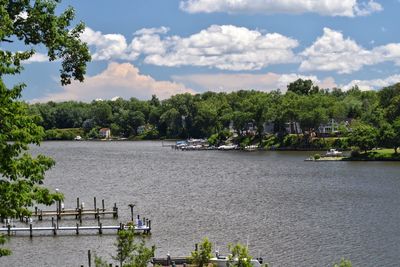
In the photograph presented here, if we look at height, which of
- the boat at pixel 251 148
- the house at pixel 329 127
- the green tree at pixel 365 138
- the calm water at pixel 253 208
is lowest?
the calm water at pixel 253 208

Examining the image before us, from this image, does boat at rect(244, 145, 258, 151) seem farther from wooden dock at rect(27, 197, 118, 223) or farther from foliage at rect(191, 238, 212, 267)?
foliage at rect(191, 238, 212, 267)

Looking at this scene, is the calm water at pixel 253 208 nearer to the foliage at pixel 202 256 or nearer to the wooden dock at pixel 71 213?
the wooden dock at pixel 71 213

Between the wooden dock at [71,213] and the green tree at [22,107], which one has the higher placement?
the green tree at [22,107]

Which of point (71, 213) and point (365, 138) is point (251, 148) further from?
point (71, 213)

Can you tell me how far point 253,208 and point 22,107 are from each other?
177ft

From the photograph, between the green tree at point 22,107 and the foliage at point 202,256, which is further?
the foliage at point 202,256

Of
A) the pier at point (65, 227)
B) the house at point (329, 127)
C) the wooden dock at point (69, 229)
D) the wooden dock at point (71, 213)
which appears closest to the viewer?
the wooden dock at point (69, 229)

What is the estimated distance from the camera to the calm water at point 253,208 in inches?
1868

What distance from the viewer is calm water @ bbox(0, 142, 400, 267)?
47.4 meters

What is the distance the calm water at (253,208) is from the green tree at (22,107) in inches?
1033

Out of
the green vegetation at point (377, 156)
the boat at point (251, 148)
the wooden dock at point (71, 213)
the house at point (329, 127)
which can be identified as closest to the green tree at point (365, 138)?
the green vegetation at point (377, 156)

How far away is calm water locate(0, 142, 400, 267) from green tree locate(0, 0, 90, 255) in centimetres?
2625

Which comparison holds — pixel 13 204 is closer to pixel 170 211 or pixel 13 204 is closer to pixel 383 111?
pixel 170 211

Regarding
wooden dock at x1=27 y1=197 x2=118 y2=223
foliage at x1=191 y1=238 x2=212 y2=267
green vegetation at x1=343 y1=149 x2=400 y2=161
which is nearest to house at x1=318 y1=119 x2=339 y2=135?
green vegetation at x1=343 y1=149 x2=400 y2=161
